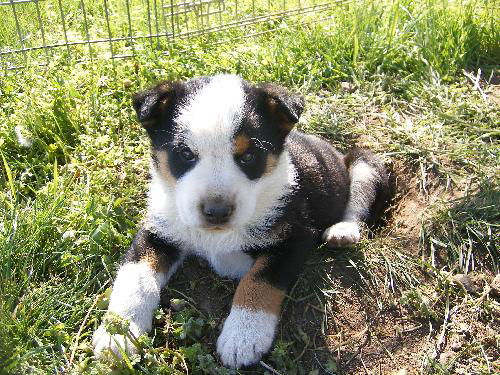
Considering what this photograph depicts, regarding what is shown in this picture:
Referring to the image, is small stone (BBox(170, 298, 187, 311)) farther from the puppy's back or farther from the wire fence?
the wire fence

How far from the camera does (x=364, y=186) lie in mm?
4262

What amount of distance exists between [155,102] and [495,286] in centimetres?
216

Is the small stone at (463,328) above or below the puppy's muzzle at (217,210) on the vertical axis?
below

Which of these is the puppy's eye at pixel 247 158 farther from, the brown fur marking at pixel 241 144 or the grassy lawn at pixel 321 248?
the grassy lawn at pixel 321 248

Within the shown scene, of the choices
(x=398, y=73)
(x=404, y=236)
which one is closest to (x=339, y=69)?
(x=398, y=73)

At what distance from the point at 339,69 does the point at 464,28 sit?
4.08ft

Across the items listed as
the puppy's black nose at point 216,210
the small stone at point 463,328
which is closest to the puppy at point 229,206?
the puppy's black nose at point 216,210

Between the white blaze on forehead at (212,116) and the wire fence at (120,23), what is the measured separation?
87.1 inches

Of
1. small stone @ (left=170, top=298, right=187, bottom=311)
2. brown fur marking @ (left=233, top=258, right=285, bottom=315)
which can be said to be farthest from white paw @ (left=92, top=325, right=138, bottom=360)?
brown fur marking @ (left=233, top=258, right=285, bottom=315)

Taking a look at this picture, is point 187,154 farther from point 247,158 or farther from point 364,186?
point 364,186

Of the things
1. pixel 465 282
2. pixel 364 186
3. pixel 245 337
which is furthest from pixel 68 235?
pixel 465 282

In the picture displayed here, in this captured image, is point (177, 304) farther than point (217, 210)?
Yes

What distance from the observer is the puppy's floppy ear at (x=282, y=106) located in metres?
3.23

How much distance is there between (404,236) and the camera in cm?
380
